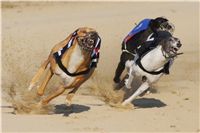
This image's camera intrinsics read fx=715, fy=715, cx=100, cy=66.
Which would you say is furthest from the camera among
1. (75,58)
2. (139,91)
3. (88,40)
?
(139,91)

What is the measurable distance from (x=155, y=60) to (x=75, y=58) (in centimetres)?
131

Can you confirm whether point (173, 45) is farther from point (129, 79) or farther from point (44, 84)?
point (44, 84)

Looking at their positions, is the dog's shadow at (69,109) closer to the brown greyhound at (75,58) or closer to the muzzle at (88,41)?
the brown greyhound at (75,58)

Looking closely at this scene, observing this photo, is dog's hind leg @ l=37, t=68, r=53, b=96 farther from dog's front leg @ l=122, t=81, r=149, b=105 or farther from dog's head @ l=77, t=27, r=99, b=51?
dog's front leg @ l=122, t=81, r=149, b=105

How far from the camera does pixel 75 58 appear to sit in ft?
32.3

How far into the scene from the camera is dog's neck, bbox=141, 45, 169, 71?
10.4 m

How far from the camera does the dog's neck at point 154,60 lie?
1041 cm

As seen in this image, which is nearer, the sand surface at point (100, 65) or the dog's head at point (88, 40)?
the sand surface at point (100, 65)

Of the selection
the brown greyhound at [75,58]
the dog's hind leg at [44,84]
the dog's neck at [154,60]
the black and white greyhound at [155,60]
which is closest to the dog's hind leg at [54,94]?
the brown greyhound at [75,58]

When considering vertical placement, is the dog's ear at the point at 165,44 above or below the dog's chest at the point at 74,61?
above

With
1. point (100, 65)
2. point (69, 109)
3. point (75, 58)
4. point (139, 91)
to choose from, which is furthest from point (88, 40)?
point (100, 65)

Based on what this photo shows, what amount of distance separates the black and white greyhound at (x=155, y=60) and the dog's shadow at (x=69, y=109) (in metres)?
0.65

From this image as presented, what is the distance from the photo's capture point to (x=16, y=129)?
8.98 meters

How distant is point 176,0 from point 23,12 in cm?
541
